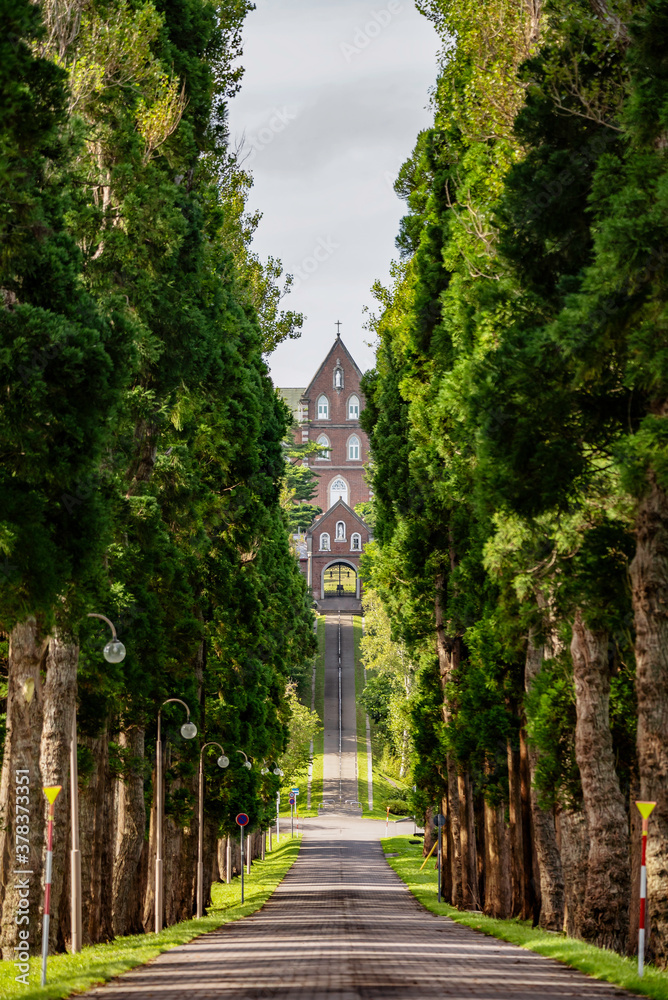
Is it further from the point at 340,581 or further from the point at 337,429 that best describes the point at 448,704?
the point at 337,429

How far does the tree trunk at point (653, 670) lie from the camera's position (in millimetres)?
13461

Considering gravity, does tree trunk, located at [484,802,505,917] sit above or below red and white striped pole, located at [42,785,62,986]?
below

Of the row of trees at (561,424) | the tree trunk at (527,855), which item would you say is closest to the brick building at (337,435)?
the row of trees at (561,424)

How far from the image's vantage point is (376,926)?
24953 mm

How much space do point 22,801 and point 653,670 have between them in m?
8.22


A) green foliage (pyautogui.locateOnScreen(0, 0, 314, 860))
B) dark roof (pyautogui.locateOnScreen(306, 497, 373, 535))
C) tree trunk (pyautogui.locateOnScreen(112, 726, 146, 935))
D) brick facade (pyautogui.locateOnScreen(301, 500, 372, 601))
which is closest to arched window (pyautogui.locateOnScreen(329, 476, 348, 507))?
dark roof (pyautogui.locateOnScreen(306, 497, 373, 535))

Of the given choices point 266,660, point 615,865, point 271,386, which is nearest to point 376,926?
point 615,865

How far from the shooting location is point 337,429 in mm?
135750

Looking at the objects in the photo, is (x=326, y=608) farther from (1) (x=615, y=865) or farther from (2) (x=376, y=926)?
(1) (x=615, y=865)

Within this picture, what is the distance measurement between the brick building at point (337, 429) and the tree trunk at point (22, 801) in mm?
116532

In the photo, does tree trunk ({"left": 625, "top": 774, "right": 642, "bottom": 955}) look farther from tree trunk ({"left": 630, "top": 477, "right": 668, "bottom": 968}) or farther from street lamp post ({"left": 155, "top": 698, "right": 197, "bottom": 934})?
street lamp post ({"left": 155, "top": 698, "right": 197, "bottom": 934})

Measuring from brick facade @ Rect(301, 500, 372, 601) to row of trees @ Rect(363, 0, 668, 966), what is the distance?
314 ft

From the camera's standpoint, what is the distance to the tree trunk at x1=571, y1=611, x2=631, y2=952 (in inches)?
684

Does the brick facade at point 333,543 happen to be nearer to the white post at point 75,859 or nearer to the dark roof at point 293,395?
the dark roof at point 293,395
